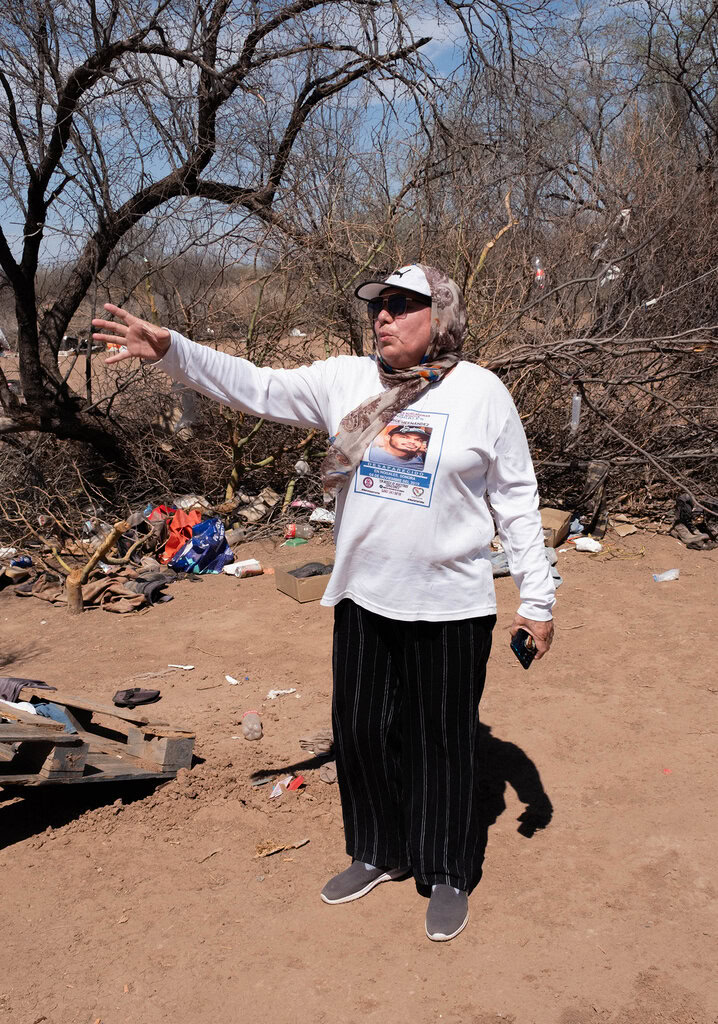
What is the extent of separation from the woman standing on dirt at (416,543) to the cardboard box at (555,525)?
14.5 feet

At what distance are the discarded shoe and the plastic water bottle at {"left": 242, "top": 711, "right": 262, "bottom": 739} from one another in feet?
2.09

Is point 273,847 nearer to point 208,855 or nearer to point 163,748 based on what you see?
point 208,855

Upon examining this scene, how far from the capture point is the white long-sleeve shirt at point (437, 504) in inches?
94.3

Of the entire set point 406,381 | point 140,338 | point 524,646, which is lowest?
point 524,646

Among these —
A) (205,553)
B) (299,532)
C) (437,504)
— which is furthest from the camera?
(299,532)

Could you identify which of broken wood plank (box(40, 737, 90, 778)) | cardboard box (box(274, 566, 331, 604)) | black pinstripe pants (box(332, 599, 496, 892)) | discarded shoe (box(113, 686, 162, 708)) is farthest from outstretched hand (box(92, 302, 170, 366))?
cardboard box (box(274, 566, 331, 604))

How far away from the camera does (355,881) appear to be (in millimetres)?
2770

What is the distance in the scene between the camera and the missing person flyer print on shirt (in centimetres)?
238

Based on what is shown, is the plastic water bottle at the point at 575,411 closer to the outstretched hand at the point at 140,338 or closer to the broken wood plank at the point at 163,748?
the broken wood plank at the point at 163,748

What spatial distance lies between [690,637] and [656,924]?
2.81m

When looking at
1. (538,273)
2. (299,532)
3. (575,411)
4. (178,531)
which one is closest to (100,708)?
(178,531)

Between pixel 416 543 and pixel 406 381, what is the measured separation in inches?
18.4

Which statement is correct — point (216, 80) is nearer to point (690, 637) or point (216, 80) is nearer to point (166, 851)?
point (690, 637)

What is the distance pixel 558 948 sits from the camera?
2545 millimetres
